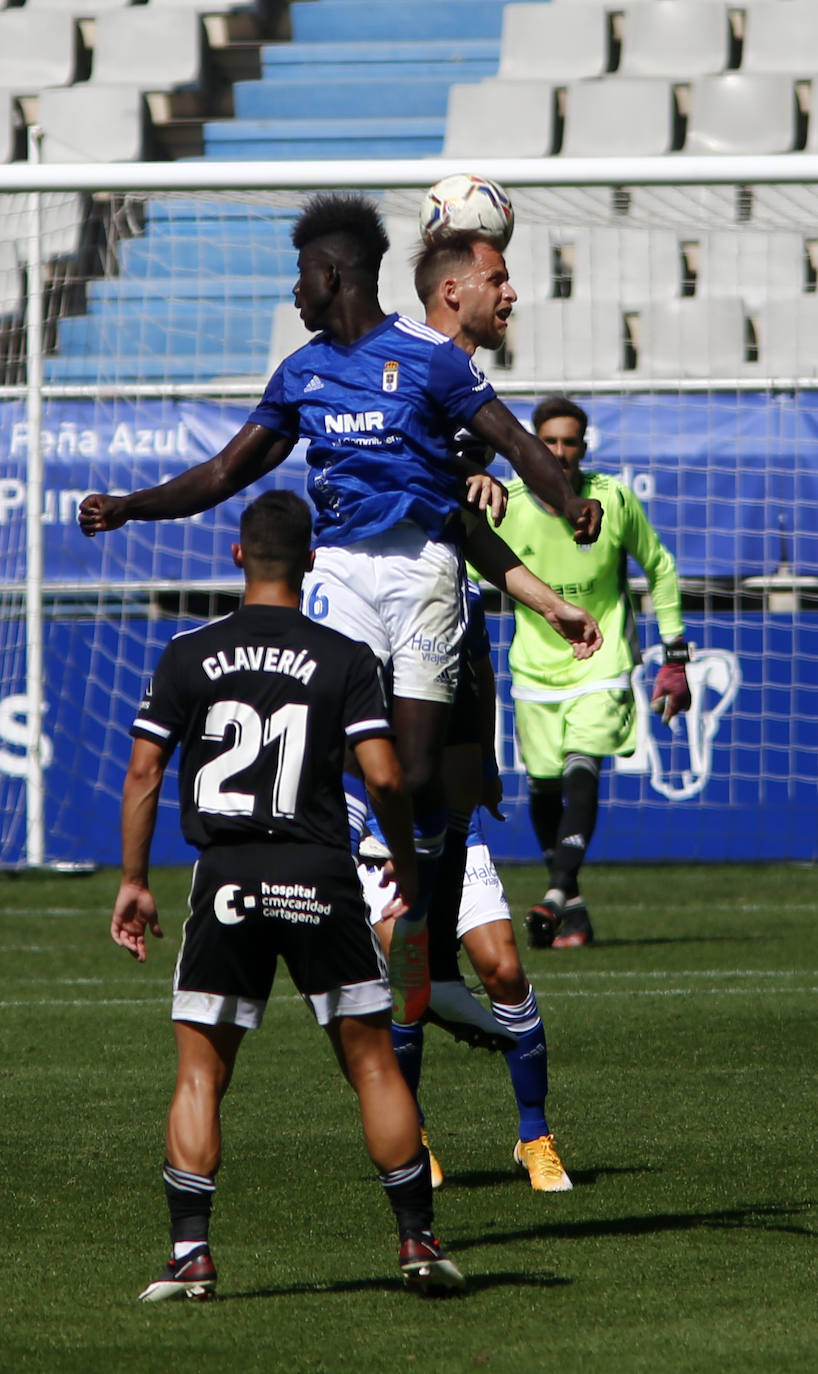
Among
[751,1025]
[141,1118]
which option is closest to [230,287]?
[751,1025]

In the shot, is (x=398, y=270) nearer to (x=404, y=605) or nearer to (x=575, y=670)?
(x=575, y=670)

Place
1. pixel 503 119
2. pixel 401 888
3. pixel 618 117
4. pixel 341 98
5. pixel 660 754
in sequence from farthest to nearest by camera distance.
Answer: pixel 341 98 → pixel 503 119 → pixel 618 117 → pixel 660 754 → pixel 401 888

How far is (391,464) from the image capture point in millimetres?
4160

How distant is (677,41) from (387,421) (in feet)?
48.3

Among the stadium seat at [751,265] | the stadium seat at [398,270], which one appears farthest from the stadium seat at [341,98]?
the stadium seat at [751,265]

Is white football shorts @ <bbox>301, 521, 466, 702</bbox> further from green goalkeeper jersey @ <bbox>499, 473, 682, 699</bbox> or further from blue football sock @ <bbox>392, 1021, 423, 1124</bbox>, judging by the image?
green goalkeeper jersey @ <bbox>499, 473, 682, 699</bbox>

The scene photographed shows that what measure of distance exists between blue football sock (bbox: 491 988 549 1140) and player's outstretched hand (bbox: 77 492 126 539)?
59.7 inches

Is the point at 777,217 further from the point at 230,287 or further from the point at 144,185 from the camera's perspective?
the point at 144,185

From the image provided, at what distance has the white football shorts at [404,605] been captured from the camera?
4.21 meters

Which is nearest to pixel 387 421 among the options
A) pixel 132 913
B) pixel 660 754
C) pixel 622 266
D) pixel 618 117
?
pixel 132 913

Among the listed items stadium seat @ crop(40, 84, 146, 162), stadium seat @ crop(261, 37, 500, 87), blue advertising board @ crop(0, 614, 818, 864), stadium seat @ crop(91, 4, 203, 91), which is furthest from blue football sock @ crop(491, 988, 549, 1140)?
stadium seat @ crop(261, 37, 500, 87)

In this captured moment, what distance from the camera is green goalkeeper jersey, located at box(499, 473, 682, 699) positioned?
331 inches

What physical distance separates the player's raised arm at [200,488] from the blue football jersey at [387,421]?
0.61ft

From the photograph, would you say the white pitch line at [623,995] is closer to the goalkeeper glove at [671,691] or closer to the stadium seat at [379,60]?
the goalkeeper glove at [671,691]
